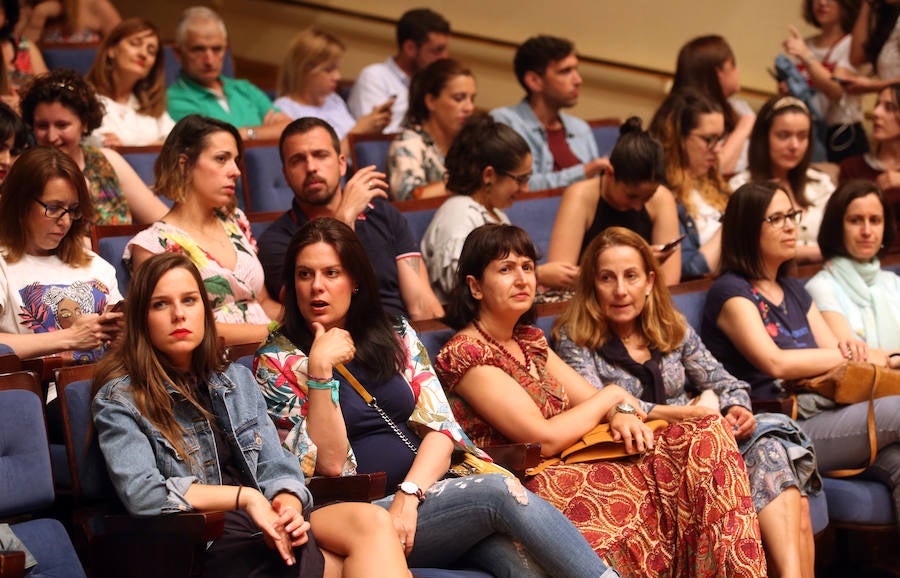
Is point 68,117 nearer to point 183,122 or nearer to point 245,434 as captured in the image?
point 183,122

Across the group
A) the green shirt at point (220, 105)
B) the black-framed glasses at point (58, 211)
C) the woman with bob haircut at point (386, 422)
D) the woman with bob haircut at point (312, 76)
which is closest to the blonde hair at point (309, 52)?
the woman with bob haircut at point (312, 76)

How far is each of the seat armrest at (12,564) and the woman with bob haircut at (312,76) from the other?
246 cm

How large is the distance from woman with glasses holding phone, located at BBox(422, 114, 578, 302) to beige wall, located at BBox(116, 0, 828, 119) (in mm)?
2130

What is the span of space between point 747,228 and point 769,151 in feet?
2.77

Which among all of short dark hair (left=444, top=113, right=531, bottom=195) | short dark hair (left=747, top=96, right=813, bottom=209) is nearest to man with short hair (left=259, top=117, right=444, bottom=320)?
short dark hair (left=444, top=113, right=531, bottom=195)

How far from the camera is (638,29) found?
5.02 m

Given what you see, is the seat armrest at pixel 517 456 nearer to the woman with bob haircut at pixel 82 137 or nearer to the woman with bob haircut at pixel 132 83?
the woman with bob haircut at pixel 82 137

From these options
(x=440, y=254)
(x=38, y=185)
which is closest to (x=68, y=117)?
(x=38, y=185)

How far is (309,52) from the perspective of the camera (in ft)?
13.5

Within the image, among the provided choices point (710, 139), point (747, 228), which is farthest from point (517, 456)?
point (710, 139)

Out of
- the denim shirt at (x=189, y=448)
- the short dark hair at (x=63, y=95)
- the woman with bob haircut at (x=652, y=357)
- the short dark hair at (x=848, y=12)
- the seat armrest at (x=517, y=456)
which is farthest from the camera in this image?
the short dark hair at (x=848, y=12)

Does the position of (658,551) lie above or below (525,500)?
below

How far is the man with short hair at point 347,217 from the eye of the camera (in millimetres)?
2773

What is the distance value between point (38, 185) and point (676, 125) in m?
1.91
